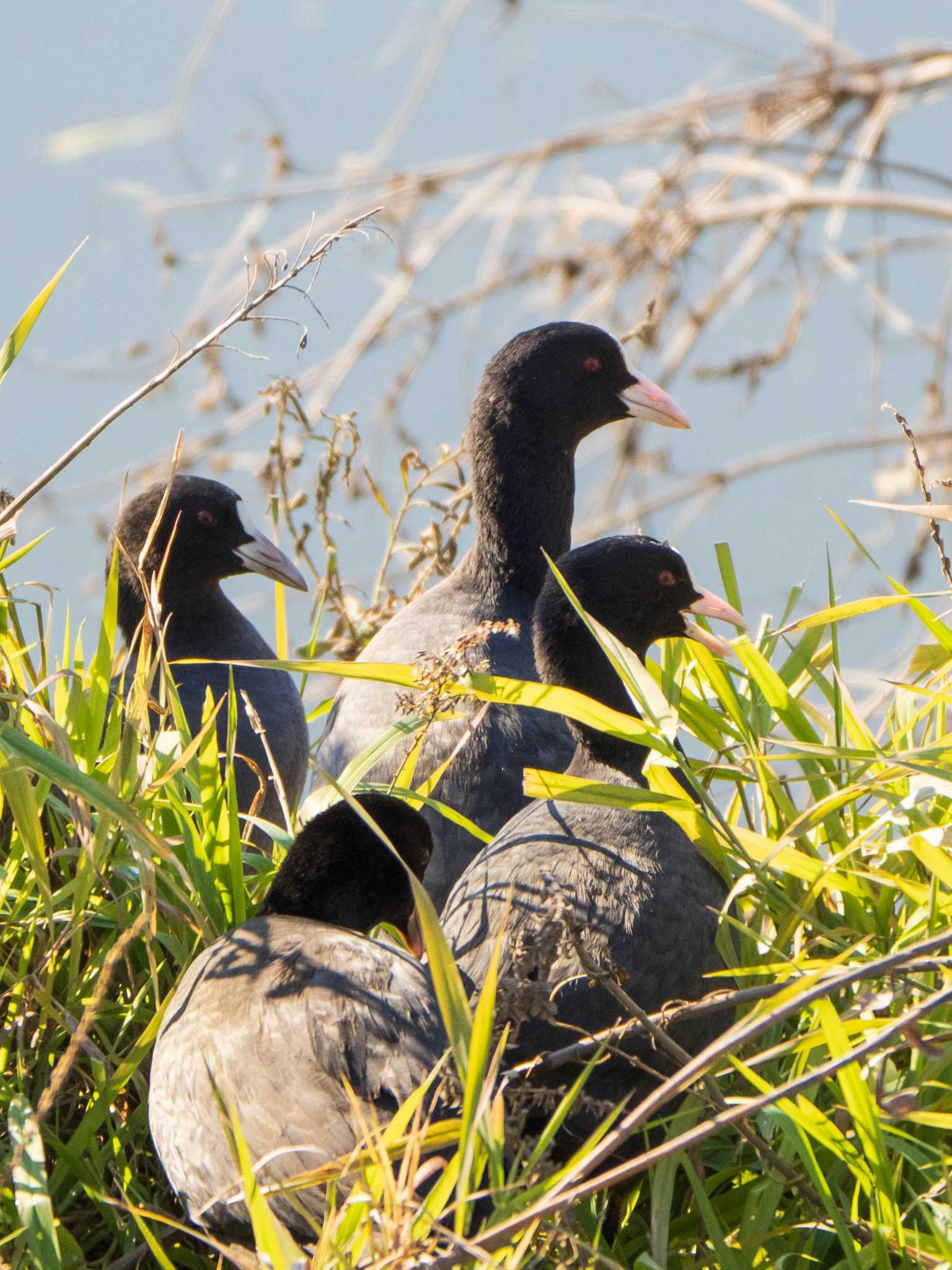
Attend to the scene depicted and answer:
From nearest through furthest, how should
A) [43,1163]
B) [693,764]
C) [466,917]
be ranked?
1. [43,1163]
2. [466,917]
3. [693,764]

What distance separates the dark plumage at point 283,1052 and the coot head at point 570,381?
1569mm

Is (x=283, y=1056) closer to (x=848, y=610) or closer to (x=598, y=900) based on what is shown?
(x=598, y=900)

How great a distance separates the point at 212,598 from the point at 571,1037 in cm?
172

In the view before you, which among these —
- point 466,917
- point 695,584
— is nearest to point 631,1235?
point 466,917

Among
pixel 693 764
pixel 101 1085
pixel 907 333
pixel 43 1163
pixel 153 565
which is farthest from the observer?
pixel 907 333

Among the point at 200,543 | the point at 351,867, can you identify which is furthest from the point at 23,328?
the point at 200,543

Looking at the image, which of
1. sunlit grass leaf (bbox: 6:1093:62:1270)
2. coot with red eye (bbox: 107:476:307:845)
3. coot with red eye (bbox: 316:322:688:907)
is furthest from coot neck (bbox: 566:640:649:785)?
sunlit grass leaf (bbox: 6:1093:62:1270)

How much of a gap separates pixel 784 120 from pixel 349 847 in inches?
136

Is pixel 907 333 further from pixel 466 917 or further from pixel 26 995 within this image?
pixel 26 995

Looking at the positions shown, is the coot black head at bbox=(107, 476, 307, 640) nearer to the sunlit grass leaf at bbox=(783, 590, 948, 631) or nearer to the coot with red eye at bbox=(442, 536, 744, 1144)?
the coot with red eye at bbox=(442, 536, 744, 1144)

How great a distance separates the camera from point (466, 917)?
7.03 ft

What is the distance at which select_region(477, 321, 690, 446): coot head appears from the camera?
333 centimetres

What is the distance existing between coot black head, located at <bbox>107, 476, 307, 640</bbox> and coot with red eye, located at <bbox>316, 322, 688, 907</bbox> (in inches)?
15.4

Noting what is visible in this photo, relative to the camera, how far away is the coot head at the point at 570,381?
10.9 feet
